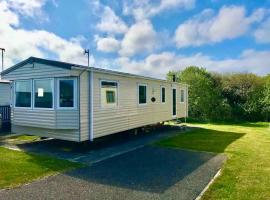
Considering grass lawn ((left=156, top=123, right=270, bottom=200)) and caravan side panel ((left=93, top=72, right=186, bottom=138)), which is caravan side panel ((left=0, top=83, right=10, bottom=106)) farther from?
grass lawn ((left=156, top=123, right=270, bottom=200))

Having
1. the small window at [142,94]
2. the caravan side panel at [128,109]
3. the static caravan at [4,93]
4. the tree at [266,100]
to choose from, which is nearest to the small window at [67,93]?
the caravan side panel at [128,109]

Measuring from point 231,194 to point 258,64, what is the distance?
2483 centimetres

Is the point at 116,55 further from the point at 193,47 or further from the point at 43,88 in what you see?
the point at 43,88

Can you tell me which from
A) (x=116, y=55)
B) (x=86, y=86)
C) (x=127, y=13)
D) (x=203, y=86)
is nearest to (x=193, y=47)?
(x=203, y=86)

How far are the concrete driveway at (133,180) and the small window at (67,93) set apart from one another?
7.91 ft

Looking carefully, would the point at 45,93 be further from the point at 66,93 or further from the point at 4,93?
the point at 4,93

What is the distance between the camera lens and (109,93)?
35.3 ft

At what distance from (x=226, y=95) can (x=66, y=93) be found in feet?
61.3

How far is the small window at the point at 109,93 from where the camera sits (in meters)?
10.4

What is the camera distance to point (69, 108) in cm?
927

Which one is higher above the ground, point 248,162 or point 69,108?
point 69,108

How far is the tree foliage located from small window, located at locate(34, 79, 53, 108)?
15.0 meters

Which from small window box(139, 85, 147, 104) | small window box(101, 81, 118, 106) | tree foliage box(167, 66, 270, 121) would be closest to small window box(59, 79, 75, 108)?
small window box(101, 81, 118, 106)

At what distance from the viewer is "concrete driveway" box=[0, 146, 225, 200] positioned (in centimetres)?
536
